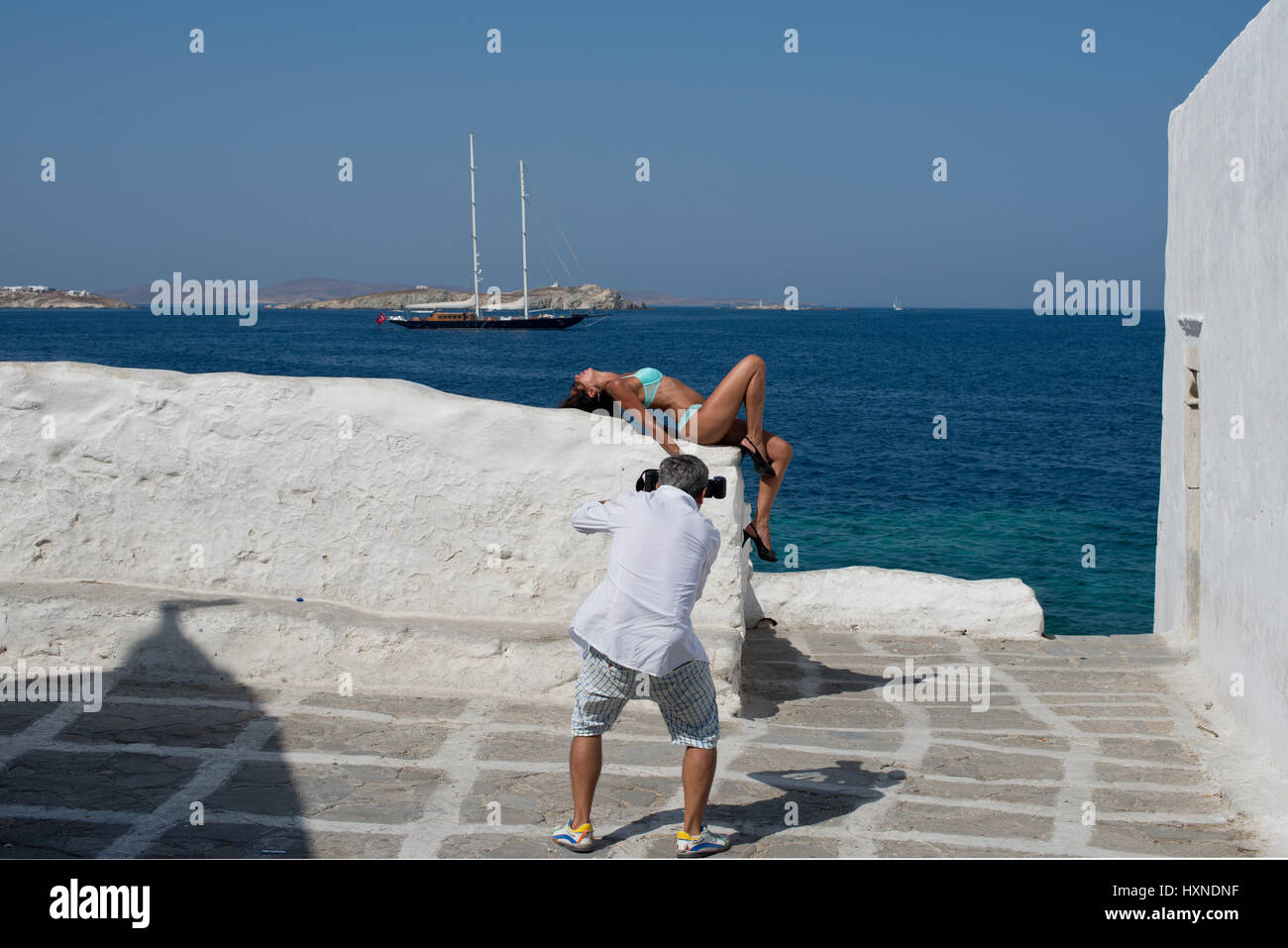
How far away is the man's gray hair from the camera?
4.01 metres

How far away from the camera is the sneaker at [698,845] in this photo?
389cm

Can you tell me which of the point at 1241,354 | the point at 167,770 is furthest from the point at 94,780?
the point at 1241,354

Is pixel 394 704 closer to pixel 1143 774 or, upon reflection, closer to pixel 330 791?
pixel 330 791

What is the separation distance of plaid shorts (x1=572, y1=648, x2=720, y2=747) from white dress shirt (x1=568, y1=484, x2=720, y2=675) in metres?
0.05

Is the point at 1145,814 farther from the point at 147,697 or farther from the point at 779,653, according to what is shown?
the point at 147,697

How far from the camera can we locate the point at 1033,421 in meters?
38.3

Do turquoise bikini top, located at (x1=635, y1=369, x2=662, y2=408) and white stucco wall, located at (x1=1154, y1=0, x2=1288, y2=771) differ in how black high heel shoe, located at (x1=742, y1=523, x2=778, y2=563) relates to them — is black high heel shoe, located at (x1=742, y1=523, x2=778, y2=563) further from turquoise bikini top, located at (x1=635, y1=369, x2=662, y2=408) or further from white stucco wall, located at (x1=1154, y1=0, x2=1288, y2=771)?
white stucco wall, located at (x1=1154, y1=0, x2=1288, y2=771)

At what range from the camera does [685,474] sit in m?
4.02

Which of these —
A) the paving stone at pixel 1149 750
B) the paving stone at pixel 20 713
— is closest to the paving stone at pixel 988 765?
the paving stone at pixel 1149 750

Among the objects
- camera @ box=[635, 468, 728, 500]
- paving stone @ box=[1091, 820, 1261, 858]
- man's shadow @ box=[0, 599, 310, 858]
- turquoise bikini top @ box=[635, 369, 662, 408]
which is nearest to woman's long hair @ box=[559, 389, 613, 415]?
turquoise bikini top @ box=[635, 369, 662, 408]

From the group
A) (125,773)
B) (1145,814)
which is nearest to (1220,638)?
(1145,814)

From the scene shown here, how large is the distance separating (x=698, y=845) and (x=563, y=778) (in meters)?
0.92

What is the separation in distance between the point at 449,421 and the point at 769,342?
292ft

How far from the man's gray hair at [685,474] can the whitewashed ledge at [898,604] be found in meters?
4.00
